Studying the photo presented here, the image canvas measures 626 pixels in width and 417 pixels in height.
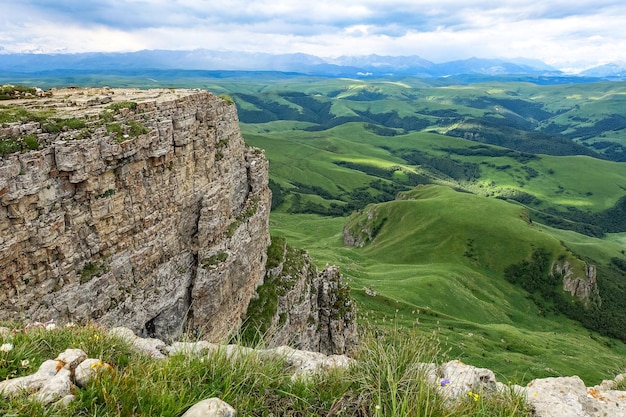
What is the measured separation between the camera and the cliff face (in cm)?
2206

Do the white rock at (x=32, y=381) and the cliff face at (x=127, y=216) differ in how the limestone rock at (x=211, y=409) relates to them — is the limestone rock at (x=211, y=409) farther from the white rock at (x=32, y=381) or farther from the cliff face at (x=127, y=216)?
the cliff face at (x=127, y=216)

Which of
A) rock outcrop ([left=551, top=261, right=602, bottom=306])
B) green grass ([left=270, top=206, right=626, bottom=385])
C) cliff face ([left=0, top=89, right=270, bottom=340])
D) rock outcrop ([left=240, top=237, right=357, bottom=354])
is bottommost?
rock outcrop ([left=551, top=261, right=602, bottom=306])

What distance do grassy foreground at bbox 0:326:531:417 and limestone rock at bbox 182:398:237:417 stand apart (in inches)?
9.3

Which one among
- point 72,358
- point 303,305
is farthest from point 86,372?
point 303,305

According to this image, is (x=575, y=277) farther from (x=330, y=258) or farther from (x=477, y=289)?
(x=330, y=258)

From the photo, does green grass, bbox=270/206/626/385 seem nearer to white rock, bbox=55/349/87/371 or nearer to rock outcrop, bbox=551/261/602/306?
rock outcrop, bbox=551/261/602/306

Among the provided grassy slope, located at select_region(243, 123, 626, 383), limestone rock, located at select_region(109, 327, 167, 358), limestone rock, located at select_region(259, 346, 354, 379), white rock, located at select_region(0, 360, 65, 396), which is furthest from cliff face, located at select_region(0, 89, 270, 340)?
grassy slope, located at select_region(243, 123, 626, 383)

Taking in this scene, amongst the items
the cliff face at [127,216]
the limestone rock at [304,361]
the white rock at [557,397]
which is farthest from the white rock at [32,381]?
the white rock at [557,397]

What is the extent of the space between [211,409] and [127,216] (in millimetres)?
24098

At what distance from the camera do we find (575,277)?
140m

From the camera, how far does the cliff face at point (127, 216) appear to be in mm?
22062

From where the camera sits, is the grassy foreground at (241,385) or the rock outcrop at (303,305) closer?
the grassy foreground at (241,385)

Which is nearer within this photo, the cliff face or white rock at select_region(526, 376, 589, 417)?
white rock at select_region(526, 376, 589, 417)

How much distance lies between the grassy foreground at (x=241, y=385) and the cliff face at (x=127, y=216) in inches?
227
